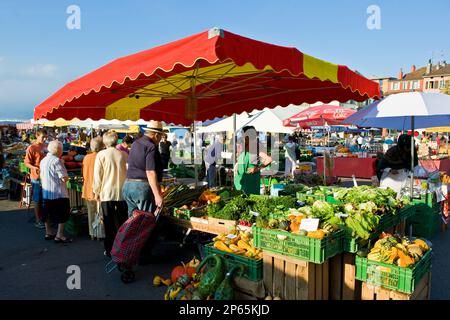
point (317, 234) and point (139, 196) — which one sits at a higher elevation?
point (139, 196)

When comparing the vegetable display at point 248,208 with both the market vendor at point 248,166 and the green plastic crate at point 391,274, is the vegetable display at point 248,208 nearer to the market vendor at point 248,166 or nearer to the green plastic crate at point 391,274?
the green plastic crate at point 391,274

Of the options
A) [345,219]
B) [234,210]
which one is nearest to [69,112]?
[234,210]

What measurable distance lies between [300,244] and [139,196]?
2279mm

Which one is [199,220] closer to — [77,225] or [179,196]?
[179,196]

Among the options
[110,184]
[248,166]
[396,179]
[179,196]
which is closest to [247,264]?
[179,196]

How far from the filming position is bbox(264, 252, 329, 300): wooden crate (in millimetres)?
3201

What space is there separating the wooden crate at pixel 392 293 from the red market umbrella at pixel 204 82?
2054 mm

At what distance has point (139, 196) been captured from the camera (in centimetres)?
458

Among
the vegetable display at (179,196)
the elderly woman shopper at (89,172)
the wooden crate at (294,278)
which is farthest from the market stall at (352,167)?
the wooden crate at (294,278)

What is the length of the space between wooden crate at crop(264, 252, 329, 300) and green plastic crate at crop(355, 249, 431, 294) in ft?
1.15

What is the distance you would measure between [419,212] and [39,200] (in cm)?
694

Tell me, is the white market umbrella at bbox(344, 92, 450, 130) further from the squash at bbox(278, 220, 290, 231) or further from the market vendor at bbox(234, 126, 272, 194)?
the squash at bbox(278, 220, 290, 231)

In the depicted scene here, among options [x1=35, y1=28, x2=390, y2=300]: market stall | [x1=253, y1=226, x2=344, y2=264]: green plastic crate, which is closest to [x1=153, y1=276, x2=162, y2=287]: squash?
[x1=35, y1=28, x2=390, y2=300]: market stall

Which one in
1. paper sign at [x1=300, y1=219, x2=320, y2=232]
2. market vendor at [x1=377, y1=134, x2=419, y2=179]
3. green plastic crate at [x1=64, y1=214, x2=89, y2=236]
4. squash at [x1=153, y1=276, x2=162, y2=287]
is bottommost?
squash at [x1=153, y1=276, x2=162, y2=287]
